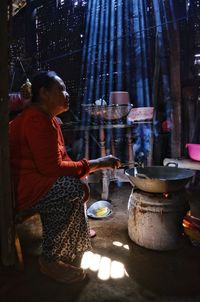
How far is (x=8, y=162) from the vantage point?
2219mm

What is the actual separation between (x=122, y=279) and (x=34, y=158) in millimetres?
1368

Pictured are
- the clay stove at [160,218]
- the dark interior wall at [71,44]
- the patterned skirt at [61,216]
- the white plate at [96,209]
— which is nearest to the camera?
the patterned skirt at [61,216]

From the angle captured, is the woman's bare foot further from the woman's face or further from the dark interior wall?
the dark interior wall

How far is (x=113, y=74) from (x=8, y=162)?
17.7ft

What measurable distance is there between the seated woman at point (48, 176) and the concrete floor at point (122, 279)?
144 mm

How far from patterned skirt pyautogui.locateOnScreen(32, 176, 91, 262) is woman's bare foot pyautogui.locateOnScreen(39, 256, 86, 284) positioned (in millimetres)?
53

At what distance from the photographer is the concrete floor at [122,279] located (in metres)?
2.19

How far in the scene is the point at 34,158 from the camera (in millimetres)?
2293

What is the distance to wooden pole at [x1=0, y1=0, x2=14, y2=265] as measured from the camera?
2.11 m

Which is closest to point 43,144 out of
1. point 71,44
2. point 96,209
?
point 96,209

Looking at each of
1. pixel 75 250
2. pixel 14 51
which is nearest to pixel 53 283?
pixel 75 250

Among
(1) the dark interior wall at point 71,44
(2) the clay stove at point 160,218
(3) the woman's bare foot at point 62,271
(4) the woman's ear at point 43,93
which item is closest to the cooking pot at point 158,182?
(2) the clay stove at point 160,218

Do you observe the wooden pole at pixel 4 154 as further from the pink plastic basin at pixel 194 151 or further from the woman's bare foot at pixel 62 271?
the pink plastic basin at pixel 194 151

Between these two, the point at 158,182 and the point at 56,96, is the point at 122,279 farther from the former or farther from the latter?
the point at 56,96
